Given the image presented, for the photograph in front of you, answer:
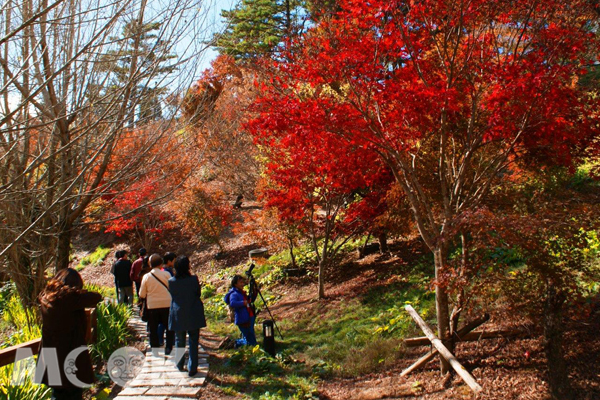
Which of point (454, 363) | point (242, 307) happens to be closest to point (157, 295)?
point (242, 307)

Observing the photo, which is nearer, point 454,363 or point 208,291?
point 454,363

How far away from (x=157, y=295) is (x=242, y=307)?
53.3 inches

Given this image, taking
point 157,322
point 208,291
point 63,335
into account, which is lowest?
point 208,291

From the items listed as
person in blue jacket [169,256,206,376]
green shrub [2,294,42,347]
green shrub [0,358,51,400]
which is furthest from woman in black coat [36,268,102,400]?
green shrub [2,294,42,347]

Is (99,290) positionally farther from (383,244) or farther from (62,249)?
(383,244)

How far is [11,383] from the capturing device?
461 cm

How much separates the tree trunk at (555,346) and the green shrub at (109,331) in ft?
→ 19.2

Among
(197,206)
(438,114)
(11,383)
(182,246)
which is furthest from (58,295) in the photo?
(182,246)

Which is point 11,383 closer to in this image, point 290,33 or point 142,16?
point 142,16

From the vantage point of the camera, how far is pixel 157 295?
6367 millimetres

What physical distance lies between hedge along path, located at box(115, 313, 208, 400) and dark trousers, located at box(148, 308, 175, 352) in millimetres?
176

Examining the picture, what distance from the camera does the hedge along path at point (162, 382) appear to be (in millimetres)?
5141

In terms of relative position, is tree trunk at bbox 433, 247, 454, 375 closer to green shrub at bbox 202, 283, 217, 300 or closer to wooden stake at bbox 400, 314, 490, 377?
wooden stake at bbox 400, 314, 490, 377

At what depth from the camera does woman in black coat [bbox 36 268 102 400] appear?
14.1 feet
